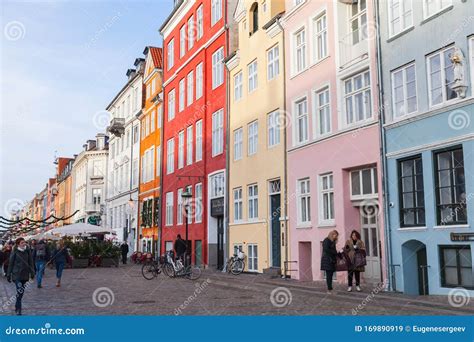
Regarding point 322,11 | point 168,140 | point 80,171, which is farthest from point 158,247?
point 80,171

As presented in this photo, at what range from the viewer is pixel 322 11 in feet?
73.5

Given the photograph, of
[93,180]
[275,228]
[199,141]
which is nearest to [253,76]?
[275,228]

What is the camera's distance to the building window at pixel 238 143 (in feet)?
97.8

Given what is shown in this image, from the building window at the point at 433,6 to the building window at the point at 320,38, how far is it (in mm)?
5815

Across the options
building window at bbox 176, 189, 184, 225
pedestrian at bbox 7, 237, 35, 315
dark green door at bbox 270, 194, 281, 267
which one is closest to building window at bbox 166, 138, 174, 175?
building window at bbox 176, 189, 184, 225

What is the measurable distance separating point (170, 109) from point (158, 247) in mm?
10226

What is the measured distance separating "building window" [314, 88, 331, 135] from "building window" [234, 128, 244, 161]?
7540mm

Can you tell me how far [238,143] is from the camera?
99.1 feet

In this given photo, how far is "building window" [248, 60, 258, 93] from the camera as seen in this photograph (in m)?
28.4

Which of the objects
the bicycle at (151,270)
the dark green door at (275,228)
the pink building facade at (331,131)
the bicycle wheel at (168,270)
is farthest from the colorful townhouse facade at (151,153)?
the pink building facade at (331,131)

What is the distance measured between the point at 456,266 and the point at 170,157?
2974 cm

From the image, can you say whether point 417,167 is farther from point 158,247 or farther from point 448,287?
point 158,247

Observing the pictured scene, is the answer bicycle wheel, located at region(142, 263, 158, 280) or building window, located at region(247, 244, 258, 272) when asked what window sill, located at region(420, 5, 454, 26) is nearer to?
building window, located at region(247, 244, 258, 272)

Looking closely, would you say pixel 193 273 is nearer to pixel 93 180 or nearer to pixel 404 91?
pixel 404 91
